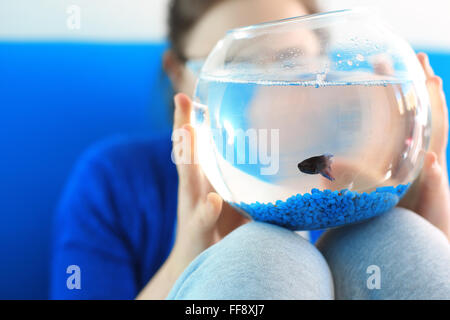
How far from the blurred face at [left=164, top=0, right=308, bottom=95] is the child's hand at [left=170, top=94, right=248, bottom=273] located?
27 cm

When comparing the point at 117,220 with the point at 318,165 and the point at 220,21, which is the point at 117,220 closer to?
the point at 220,21

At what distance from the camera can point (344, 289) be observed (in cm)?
51

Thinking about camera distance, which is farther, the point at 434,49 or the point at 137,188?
the point at 434,49

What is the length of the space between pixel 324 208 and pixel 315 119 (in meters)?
0.10

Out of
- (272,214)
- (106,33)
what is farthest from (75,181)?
(272,214)

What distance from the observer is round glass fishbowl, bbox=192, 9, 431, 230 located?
1.48 feet

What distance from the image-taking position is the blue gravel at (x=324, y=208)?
48cm

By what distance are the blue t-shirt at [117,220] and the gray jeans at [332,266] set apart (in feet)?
1.57

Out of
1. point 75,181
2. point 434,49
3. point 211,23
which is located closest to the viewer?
point 211,23

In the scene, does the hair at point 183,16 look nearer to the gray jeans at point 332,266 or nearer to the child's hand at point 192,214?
the child's hand at point 192,214

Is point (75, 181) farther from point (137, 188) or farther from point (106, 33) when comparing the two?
point (106, 33)

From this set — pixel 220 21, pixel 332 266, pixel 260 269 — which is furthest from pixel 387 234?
pixel 220 21

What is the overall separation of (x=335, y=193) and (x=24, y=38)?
1.01 metres

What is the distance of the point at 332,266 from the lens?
21.9 inches
